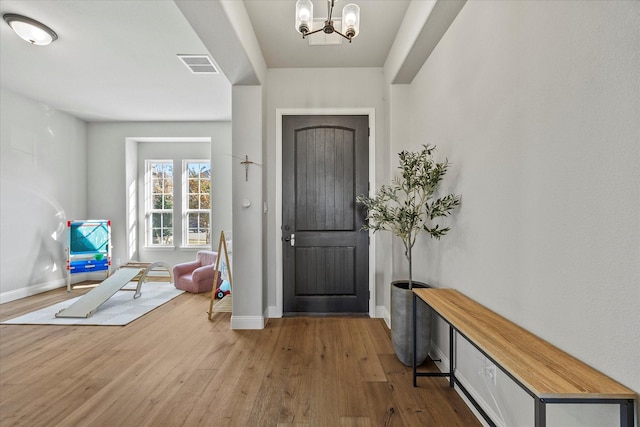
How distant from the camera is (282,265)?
11.2 feet

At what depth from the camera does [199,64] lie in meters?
3.41

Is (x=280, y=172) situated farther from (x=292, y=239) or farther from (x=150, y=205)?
(x=150, y=205)

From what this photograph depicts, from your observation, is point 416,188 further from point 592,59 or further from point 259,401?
point 259,401

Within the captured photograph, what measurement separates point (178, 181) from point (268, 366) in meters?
4.52

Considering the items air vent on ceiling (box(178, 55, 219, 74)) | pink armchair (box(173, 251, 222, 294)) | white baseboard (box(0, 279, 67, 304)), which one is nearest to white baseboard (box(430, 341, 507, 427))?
pink armchair (box(173, 251, 222, 294))

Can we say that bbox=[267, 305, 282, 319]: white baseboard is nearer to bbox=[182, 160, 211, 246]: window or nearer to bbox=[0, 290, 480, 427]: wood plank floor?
bbox=[0, 290, 480, 427]: wood plank floor

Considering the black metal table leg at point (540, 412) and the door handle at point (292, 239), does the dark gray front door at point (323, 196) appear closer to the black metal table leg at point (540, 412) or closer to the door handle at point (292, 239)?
the door handle at point (292, 239)

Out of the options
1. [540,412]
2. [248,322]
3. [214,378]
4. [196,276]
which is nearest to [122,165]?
[196,276]

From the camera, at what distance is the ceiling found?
248cm

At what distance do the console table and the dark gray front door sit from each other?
188 cm

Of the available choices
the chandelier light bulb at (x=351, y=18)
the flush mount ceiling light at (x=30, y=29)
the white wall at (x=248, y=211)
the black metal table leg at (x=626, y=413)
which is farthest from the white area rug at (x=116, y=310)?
the black metal table leg at (x=626, y=413)

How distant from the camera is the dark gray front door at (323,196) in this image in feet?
11.2

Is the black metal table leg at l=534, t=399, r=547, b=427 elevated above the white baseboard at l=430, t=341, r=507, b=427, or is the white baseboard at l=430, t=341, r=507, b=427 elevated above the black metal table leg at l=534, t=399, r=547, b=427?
the black metal table leg at l=534, t=399, r=547, b=427

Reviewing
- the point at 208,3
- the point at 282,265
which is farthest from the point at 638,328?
the point at 282,265
